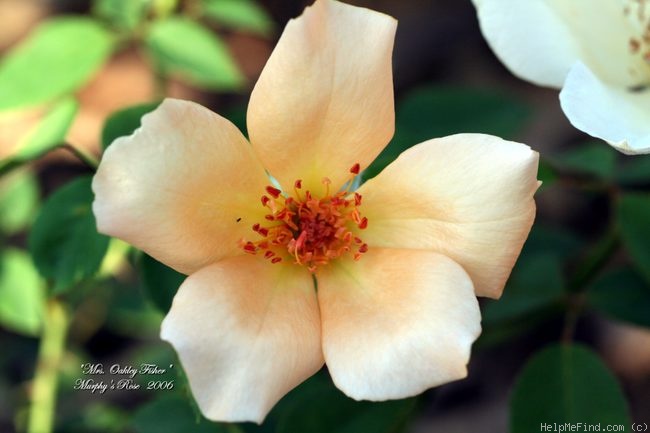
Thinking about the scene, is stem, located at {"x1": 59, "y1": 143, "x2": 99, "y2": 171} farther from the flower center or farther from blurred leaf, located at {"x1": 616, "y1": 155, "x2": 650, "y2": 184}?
blurred leaf, located at {"x1": 616, "y1": 155, "x2": 650, "y2": 184}

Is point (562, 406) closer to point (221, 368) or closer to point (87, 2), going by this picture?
point (221, 368)

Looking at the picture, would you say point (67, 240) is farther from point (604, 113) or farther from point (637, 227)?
point (637, 227)

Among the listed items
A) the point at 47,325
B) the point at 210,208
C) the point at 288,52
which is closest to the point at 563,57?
the point at 288,52

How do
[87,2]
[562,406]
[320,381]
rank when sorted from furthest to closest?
[87,2] → [320,381] → [562,406]

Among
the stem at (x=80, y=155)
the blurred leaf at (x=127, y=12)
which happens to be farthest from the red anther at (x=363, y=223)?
the blurred leaf at (x=127, y=12)

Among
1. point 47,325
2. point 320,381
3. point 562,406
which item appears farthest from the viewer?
point 47,325

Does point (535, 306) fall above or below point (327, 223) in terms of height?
below

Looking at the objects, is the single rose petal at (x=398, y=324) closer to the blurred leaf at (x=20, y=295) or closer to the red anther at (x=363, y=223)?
the red anther at (x=363, y=223)

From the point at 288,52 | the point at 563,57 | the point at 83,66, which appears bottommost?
the point at 83,66
